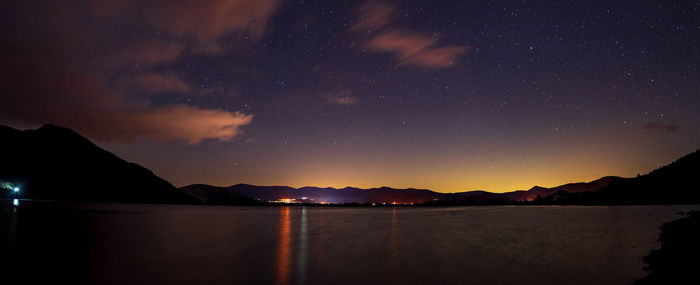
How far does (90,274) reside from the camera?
1350cm

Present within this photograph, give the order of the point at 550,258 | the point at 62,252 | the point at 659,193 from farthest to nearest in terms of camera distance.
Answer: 1. the point at 659,193
2. the point at 550,258
3. the point at 62,252

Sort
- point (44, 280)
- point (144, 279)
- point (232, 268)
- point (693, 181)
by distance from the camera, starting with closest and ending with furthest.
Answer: point (44, 280) < point (144, 279) < point (232, 268) < point (693, 181)

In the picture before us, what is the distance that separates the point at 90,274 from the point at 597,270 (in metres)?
20.6

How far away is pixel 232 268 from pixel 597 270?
16076 millimetres

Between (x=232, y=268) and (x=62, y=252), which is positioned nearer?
(x=232, y=268)

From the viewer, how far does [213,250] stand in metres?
22.5

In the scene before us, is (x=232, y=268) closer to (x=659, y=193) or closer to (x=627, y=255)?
(x=627, y=255)

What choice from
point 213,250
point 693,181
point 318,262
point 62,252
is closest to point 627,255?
point 318,262

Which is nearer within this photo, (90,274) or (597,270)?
(90,274)

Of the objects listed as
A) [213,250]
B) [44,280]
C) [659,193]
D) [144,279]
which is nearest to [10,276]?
[44,280]

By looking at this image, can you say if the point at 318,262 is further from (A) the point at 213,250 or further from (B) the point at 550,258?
(B) the point at 550,258

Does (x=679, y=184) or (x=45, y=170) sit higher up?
(x=45, y=170)

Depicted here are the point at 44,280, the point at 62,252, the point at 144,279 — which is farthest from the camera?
the point at 62,252

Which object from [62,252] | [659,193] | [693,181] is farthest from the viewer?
[659,193]
